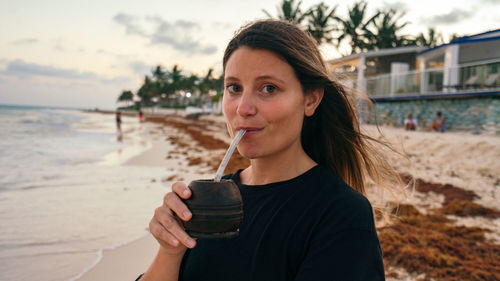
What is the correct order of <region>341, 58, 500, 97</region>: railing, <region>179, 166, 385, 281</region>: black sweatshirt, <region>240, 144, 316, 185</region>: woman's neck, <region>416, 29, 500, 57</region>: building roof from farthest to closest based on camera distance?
1. <region>416, 29, 500, 57</region>: building roof
2. <region>341, 58, 500, 97</region>: railing
3. <region>240, 144, 316, 185</region>: woman's neck
4. <region>179, 166, 385, 281</region>: black sweatshirt

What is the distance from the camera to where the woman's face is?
134 cm

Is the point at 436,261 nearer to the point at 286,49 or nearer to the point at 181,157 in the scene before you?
the point at 286,49

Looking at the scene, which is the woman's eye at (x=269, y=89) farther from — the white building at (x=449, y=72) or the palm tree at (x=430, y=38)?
the palm tree at (x=430, y=38)

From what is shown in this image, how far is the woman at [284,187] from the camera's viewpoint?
1078mm

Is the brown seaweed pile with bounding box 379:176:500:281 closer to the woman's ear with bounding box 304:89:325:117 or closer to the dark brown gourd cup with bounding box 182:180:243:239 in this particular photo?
the woman's ear with bounding box 304:89:325:117

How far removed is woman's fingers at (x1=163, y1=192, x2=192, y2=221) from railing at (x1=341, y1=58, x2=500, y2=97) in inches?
467

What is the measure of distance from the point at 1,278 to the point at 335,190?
421 cm

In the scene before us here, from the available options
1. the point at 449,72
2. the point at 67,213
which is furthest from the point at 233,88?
the point at 449,72

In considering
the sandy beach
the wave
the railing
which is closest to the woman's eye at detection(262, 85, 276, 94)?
the sandy beach

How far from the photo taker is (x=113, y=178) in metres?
8.91

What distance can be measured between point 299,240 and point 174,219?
439 mm

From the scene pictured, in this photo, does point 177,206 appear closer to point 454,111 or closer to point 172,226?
point 172,226

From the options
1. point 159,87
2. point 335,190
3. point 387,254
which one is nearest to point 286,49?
point 335,190

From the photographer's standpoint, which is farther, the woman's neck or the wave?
the wave
